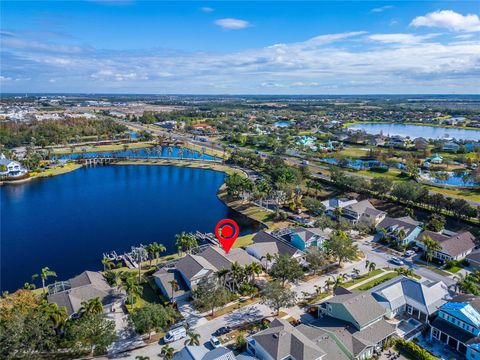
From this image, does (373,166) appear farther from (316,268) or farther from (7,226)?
(7,226)

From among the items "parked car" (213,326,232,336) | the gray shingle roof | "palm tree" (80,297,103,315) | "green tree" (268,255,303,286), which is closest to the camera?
"palm tree" (80,297,103,315)

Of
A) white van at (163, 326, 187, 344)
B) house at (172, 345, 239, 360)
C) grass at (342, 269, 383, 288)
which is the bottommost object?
grass at (342, 269, 383, 288)

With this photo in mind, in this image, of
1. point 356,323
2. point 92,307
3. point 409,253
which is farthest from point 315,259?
point 92,307

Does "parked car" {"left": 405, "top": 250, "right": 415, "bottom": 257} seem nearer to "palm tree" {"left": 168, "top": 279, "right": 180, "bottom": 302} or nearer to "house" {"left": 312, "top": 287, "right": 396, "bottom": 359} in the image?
"house" {"left": 312, "top": 287, "right": 396, "bottom": 359}

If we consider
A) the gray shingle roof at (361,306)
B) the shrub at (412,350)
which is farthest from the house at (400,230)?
the shrub at (412,350)

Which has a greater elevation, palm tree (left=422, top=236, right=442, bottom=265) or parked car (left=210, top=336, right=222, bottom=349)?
palm tree (left=422, top=236, right=442, bottom=265)

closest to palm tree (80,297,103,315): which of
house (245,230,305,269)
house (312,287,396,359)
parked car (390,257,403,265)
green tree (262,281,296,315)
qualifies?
green tree (262,281,296,315)

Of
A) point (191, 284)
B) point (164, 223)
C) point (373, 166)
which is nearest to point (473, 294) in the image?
point (191, 284)

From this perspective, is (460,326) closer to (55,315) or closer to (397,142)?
(55,315)
